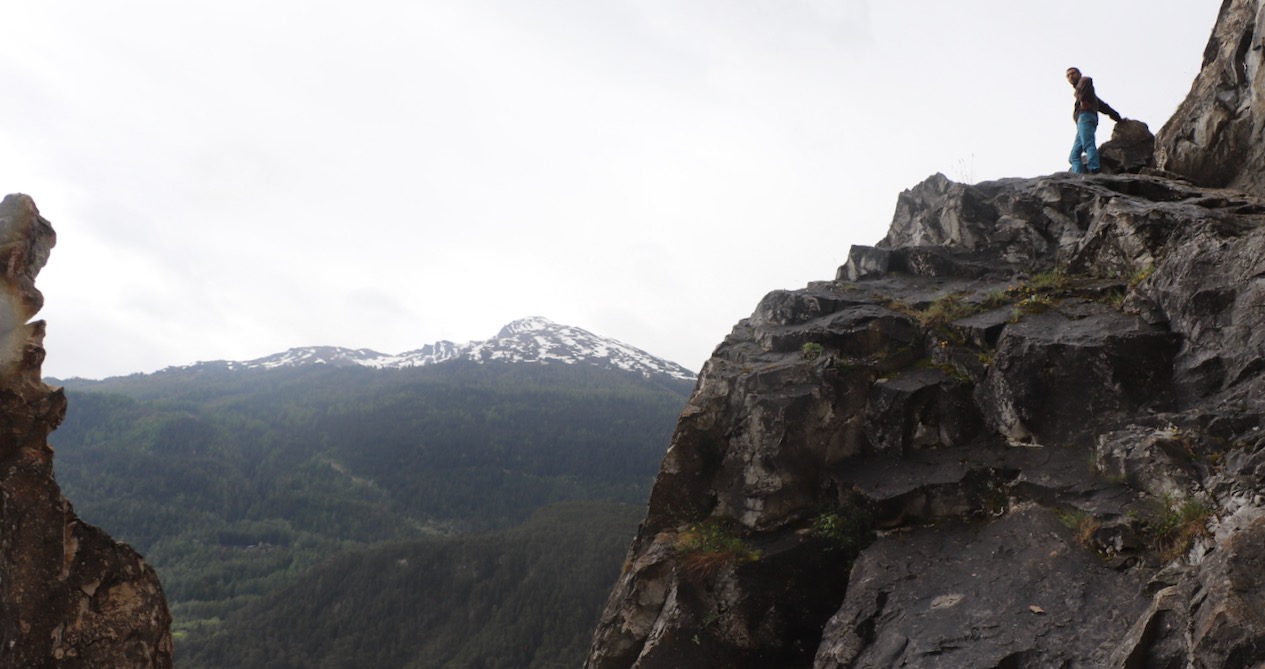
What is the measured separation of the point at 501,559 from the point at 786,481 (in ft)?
482

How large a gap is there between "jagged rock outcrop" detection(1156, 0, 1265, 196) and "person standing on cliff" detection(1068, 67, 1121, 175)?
6.74 feet

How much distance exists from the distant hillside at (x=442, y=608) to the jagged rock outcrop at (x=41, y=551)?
4292 inches

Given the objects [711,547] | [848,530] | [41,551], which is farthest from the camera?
[711,547]

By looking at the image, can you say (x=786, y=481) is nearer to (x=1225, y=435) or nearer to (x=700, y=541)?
(x=700, y=541)

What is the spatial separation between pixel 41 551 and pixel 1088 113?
28.8 m

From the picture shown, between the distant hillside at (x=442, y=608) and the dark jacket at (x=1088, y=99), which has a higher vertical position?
the dark jacket at (x=1088, y=99)

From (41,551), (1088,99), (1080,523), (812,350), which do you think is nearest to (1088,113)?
(1088,99)

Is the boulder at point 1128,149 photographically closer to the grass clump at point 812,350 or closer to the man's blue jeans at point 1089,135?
the man's blue jeans at point 1089,135

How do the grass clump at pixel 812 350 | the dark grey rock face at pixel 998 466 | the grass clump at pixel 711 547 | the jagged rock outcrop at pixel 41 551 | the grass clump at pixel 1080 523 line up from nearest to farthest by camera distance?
the jagged rock outcrop at pixel 41 551 → the dark grey rock face at pixel 998 466 → the grass clump at pixel 1080 523 → the grass clump at pixel 711 547 → the grass clump at pixel 812 350

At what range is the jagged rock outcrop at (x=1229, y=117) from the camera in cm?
1759

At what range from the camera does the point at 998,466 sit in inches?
522

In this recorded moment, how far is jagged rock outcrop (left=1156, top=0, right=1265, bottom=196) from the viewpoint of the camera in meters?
17.6

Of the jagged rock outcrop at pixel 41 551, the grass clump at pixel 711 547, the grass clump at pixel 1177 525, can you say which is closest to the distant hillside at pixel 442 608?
the grass clump at pixel 711 547

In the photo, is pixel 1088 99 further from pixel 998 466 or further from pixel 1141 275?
pixel 998 466
